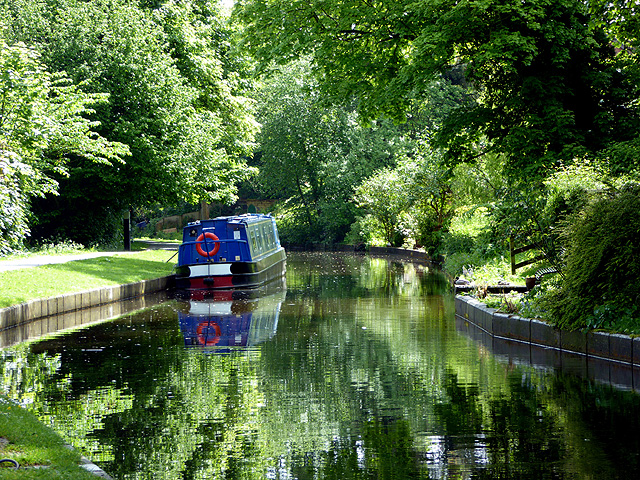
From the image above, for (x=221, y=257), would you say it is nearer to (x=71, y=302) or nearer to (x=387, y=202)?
(x=71, y=302)

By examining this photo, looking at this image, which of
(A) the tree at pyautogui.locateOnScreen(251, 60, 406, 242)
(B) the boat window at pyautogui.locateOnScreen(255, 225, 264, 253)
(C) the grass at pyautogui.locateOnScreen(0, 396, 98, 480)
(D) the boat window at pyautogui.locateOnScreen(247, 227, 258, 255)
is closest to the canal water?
(C) the grass at pyautogui.locateOnScreen(0, 396, 98, 480)

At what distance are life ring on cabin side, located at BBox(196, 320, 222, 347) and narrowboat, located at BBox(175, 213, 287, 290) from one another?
7.65 meters

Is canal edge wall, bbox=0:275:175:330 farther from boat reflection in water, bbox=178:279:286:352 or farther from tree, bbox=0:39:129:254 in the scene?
tree, bbox=0:39:129:254

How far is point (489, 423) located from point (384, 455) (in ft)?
4.71

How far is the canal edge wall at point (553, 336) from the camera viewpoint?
1021 cm

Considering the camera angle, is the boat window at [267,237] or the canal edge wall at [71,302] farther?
the boat window at [267,237]

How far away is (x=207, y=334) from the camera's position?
14.0 m

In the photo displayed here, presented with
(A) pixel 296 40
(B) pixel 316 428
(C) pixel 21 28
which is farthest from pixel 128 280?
(C) pixel 21 28

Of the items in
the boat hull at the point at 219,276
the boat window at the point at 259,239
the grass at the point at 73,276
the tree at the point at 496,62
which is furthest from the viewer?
the boat window at the point at 259,239

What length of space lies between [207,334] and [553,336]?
19.2 ft

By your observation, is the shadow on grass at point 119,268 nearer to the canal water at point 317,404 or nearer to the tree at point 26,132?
the tree at point 26,132

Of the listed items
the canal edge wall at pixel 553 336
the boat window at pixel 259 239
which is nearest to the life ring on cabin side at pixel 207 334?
the canal edge wall at pixel 553 336

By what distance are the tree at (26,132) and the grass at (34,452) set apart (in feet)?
36.9

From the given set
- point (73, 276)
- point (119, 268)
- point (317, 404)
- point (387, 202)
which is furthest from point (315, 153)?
point (317, 404)
